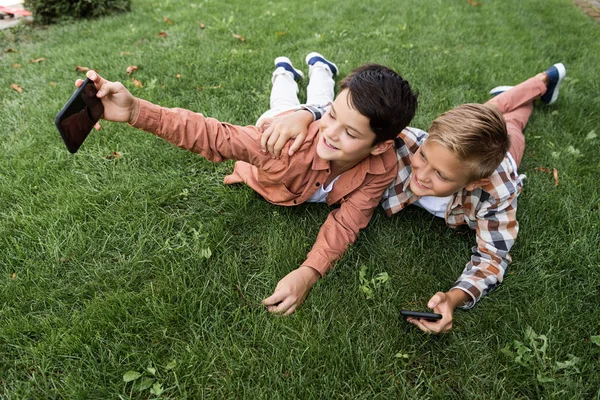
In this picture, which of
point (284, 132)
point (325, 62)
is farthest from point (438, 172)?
point (325, 62)

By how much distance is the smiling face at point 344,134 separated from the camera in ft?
6.87

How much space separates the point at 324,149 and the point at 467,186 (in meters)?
0.88

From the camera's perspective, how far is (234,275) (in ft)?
7.50

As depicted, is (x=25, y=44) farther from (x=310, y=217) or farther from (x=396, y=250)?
(x=396, y=250)

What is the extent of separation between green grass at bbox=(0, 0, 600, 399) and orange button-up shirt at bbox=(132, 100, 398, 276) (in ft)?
0.45

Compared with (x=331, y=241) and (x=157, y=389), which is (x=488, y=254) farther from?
(x=157, y=389)

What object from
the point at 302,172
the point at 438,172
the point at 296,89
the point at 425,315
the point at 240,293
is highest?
the point at 438,172

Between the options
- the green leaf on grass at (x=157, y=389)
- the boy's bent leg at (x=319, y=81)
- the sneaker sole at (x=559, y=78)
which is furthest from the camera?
Result: the sneaker sole at (x=559, y=78)

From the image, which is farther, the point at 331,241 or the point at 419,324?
the point at 331,241

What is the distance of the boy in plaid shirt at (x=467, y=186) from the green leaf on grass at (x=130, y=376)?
1.39m

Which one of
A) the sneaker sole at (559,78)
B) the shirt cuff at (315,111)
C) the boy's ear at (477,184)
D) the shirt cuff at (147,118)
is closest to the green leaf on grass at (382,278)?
the boy's ear at (477,184)

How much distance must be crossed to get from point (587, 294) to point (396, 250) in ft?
3.65

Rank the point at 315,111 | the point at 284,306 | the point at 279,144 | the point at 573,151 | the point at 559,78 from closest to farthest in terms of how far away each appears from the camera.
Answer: the point at 284,306, the point at 279,144, the point at 315,111, the point at 573,151, the point at 559,78

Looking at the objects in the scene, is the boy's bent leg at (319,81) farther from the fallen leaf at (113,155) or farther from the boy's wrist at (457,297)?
the boy's wrist at (457,297)
